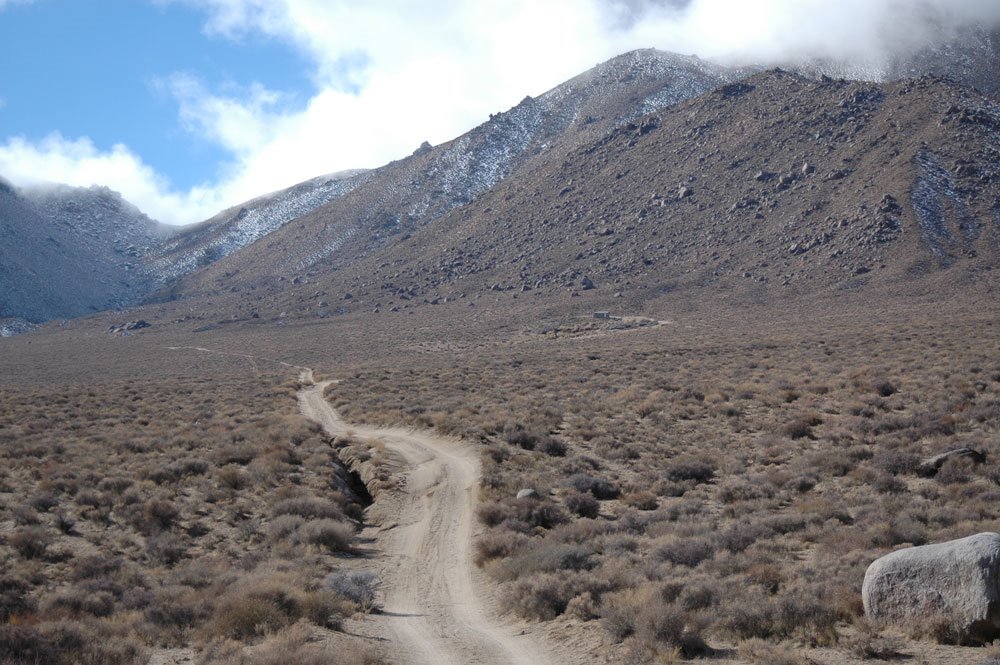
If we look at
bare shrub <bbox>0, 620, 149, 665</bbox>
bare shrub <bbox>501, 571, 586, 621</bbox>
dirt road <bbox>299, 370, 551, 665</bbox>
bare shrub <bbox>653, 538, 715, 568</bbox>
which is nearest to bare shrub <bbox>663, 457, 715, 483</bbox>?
dirt road <bbox>299, 370, 551, 665</bbox>

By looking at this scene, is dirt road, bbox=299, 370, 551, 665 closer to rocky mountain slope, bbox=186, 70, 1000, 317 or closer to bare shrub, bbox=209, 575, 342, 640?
bare shrub, bbox=209, 575, 342, 640

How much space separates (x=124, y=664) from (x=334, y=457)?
1516 cm

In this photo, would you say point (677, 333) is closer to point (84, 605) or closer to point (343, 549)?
point (343, 549)

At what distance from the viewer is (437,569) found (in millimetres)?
14219

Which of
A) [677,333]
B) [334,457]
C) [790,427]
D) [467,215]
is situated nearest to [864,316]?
[677,333]

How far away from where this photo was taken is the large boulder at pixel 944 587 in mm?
8398

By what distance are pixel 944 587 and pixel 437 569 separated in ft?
28.0

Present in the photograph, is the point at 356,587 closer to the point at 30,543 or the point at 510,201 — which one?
the point at 30,543

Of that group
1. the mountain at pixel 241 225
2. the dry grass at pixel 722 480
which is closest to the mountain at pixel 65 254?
the mountain at pixel 241 225

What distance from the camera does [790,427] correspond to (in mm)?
22359

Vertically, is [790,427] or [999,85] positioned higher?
[999,85]

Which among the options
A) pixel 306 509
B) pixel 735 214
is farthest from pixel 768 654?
pixel 735 214

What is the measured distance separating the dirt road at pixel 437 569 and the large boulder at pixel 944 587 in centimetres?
432

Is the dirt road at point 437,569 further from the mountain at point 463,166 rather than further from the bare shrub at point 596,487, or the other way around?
the mountain at point 463,166
